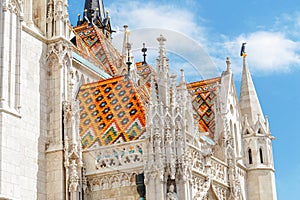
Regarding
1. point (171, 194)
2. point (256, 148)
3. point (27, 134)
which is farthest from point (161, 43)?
point (256, 148)

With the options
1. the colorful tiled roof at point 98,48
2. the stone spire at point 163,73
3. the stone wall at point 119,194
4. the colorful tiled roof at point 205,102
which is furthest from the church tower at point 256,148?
the stone wall at point 119,194

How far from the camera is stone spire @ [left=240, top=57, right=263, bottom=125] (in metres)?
24.1

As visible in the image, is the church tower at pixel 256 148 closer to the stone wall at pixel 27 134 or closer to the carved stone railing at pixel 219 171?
the carved stone railing at pixel 219 171

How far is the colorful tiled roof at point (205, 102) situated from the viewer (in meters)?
23.0

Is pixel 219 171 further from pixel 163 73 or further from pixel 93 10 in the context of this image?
pixel 93 10

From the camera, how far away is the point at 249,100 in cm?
2442

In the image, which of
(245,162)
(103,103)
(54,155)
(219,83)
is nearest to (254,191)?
(245,162)

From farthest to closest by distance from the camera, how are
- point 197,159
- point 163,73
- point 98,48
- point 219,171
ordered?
1. point 98,48
2. point 219,171
3. point 197,159
4. point 163,73

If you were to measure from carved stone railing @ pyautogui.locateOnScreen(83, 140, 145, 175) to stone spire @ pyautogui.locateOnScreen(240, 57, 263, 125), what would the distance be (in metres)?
8.61

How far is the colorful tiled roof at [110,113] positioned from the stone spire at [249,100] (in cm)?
665

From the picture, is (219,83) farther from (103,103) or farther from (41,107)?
(41,107)

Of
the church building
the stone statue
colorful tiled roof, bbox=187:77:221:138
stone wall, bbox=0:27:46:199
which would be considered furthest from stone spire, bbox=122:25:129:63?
the stone statue

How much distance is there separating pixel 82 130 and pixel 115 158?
74.2 inches

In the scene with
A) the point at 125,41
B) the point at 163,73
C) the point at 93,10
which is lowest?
the point at 163,73
